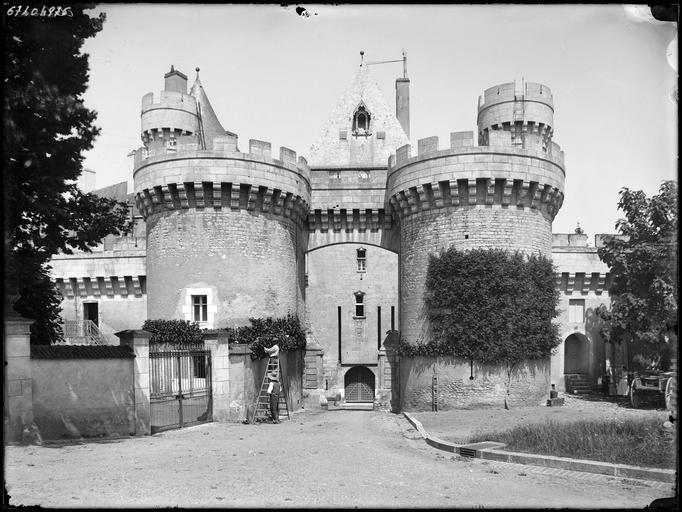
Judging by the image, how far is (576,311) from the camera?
28.4m

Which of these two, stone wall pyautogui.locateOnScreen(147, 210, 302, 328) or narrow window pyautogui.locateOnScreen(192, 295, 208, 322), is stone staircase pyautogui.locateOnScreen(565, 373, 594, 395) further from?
narrow window pyautogui.locateOnScreen(192, 295, 208, 322)

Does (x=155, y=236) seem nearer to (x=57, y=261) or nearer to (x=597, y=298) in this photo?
(x=57, y=261)

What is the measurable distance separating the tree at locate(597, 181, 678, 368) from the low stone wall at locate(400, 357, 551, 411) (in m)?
3.80

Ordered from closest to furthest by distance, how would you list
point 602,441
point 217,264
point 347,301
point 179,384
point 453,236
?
1. point 602,441
2. point 179,384
3. point 217,264
4. point 453,236
5. point 347,301

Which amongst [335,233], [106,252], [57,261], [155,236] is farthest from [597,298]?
[57,261]

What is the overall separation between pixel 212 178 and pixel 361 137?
16.8m

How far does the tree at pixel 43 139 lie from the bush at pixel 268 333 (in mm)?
6965

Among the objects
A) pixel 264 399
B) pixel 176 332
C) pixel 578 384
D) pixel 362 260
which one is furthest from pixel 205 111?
pixel 578 384

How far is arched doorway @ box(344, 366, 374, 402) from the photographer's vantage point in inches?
1575

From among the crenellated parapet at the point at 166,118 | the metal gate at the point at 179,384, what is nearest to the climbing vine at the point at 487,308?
the metal gate at the point at 179,384

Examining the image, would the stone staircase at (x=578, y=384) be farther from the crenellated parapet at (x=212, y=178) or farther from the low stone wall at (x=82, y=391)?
the low stone wall at (x=82, y=391)

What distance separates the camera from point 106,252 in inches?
1122

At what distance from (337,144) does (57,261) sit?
15957 mm

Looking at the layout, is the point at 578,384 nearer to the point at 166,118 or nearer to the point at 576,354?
the point at 576,354
